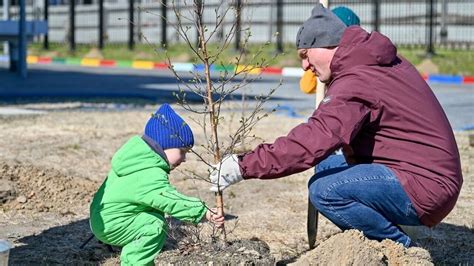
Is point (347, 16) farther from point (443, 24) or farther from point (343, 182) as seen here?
point (443, 24)

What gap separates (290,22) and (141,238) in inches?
899

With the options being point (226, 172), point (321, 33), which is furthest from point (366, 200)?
point (321, 33)

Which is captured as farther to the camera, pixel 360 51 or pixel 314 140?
pixel 360 51

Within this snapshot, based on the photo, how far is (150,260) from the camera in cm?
485

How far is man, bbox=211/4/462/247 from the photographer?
4238 millimetres

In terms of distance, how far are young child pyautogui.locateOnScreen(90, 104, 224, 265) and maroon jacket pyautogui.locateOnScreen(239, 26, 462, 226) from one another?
56cm

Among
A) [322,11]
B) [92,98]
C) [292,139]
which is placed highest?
[322,11]

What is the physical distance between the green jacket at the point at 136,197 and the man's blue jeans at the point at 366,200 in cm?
58

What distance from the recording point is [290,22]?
2738cm

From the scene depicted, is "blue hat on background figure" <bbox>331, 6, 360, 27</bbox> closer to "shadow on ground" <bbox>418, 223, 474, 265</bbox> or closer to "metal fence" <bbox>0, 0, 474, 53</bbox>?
"shadow on ground" <bbox>418, 223, 474, 265</bbox>

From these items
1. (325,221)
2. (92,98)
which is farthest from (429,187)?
(92,98)

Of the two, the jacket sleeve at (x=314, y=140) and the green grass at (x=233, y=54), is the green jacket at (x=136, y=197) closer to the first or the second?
the jacket sleeve at (x=314, y=140)

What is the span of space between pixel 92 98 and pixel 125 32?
17714mm

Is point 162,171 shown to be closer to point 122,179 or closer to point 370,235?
point 122,179
